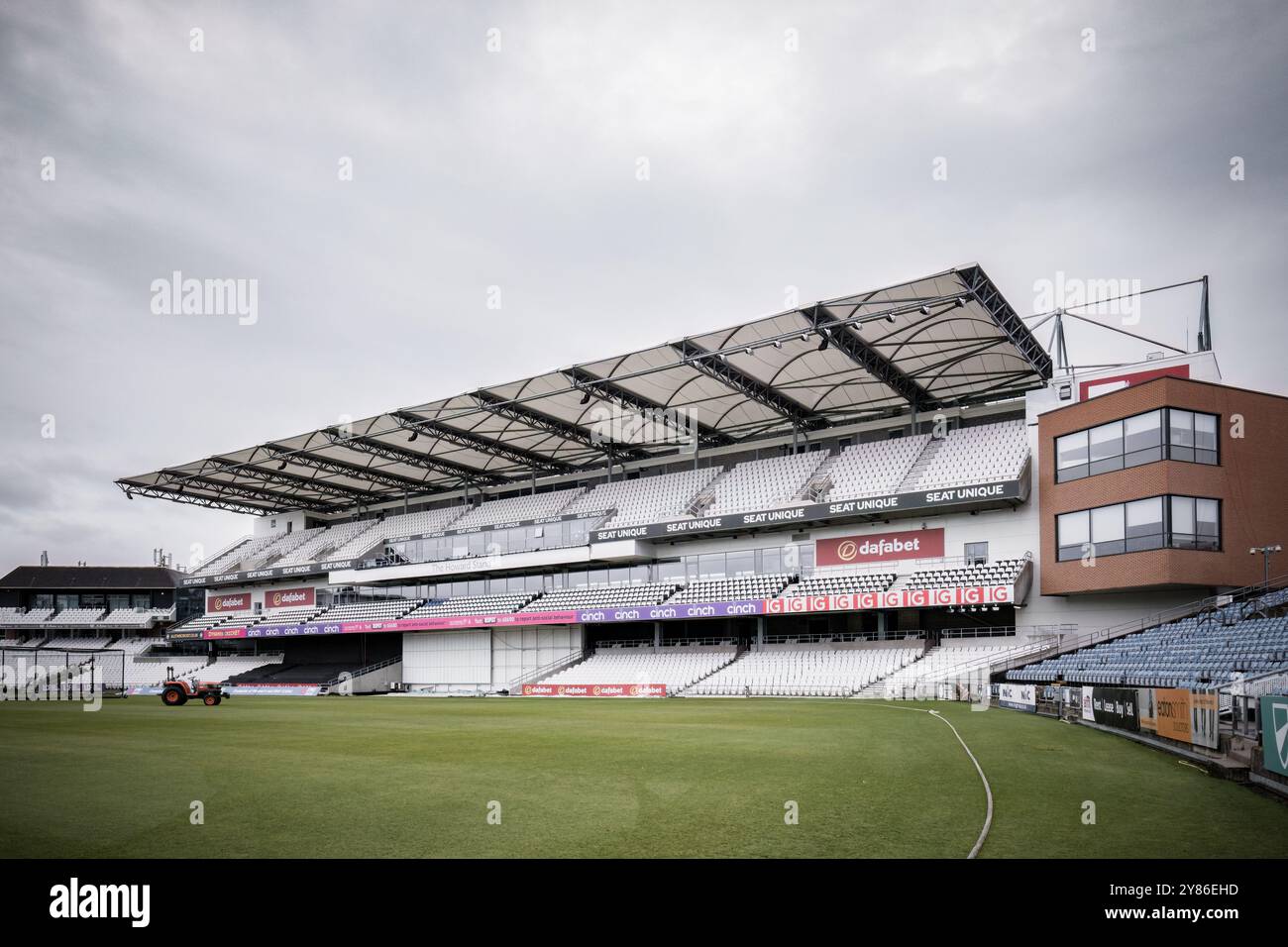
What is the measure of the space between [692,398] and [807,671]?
50.1 ft

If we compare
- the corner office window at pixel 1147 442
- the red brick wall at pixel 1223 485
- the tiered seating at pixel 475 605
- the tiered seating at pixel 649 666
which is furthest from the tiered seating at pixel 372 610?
the red brick wall at pixel 1223 485

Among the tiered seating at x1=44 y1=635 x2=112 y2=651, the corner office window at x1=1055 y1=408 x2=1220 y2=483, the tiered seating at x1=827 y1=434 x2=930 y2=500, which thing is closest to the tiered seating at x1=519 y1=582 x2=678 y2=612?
the tiered seating at x1=827 y1=434 x2=930 y2=500

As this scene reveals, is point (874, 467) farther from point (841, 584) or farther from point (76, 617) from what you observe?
point (76, 617)

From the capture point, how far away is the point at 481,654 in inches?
2189

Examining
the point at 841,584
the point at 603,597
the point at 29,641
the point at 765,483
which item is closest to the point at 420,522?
the point at 603,597

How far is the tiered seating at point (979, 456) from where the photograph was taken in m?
39.1

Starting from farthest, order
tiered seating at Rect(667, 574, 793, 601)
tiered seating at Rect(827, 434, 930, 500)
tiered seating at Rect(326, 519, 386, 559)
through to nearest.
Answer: tiered seating at Rect(326, 519, 386, 559)
tiered seating at Rect(667, 574, 793, 601)
tiered seating at Rect(827, 434, 930, 500)

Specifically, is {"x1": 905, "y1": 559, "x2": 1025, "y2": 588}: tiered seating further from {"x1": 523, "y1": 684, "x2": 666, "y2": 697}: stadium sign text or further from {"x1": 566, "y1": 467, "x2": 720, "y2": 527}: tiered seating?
{"x1": 566, "y1": 467, "x2": 720, "y2": 527}: tiered seating

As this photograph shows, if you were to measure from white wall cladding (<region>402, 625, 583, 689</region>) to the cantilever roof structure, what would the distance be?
11.9 meters

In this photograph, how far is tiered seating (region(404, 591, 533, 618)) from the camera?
53.4 metres

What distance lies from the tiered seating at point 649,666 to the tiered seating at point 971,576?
10.7 meters

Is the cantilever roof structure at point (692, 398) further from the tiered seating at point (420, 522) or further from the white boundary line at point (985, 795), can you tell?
the white boundary line at point (985, 795)
